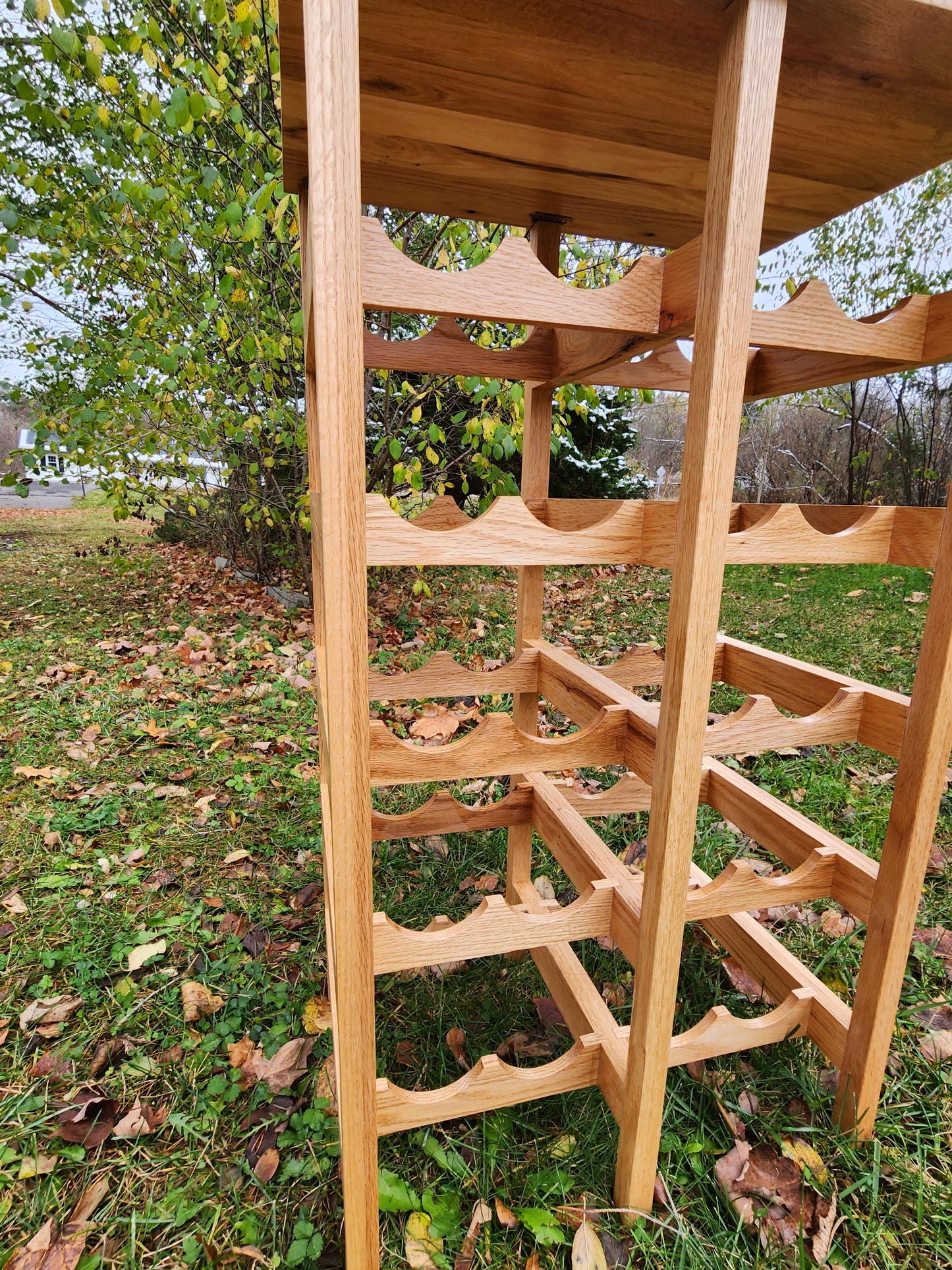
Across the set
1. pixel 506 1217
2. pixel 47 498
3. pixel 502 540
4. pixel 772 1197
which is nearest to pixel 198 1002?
pixel 506 1217

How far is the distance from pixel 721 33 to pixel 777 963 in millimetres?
1739

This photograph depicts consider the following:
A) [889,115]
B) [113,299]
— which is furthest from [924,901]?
[113,299]

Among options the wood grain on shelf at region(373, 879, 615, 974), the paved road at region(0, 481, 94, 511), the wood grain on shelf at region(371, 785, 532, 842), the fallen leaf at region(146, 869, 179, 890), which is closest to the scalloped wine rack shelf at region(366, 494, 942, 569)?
the wood grain on shelf at region(373, 879, 615, 974)

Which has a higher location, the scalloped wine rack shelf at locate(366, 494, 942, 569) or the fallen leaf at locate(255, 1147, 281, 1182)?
the scalloped wine rack shelf at locate(366, 494, 942, 569)

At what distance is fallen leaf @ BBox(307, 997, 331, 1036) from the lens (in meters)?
1.62

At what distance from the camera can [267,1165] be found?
1286mm

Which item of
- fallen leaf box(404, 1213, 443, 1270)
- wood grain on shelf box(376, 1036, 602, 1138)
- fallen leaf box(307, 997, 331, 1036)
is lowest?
fallen leaf box(307, 997, 331, 1036)

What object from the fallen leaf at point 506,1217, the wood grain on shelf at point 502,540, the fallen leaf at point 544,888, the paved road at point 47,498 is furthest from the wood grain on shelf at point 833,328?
the paved road at point 47,498

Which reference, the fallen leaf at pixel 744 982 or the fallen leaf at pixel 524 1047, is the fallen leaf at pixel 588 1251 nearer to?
the fallen leaf at pixel 524 1047

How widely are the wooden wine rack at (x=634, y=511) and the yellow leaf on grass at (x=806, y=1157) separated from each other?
97 millimetres

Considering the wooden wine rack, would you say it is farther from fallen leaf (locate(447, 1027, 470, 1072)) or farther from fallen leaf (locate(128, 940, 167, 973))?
fallen leaf (locate(128, 940, 167, 973))

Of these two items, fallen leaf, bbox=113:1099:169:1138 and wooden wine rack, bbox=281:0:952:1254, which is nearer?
wooden wine rack, bbox=281:0:952:1254

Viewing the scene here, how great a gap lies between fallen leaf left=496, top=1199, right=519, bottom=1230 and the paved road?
40.1 ft

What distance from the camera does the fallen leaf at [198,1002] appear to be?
1.64 metres
